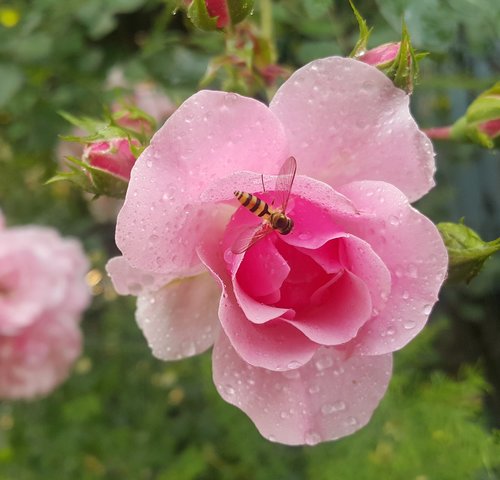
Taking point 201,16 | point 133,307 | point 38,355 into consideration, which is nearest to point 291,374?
point 201,16

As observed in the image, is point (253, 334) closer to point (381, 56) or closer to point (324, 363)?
point (324, 363)

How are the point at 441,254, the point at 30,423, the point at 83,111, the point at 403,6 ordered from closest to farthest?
the point at 441,254, the point at 403,6, the point at 83,111, the point at 30,423

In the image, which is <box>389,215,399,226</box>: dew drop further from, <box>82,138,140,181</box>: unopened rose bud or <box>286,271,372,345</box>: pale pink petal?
<box>82,138,140,181</box>: unopened rose bud

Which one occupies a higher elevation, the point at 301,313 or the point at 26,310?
the point at 301,313

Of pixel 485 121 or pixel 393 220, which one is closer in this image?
pixel 393 220

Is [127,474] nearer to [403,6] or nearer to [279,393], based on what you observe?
[279,393]

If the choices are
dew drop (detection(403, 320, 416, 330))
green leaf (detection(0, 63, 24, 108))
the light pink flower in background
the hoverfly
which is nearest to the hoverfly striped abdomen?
the hoverfly

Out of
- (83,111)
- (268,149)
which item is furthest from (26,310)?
(268,149)
